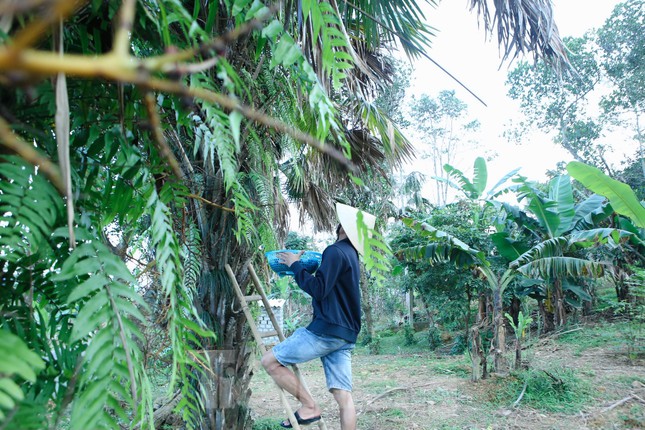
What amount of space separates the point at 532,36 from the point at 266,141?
2.08 m

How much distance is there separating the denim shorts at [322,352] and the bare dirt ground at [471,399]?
1.58 meters

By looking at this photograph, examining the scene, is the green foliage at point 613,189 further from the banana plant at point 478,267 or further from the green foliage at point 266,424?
the green foliage at point 266,424

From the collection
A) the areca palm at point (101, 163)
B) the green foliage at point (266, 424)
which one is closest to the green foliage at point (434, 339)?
the green foliage at point (266, 424)

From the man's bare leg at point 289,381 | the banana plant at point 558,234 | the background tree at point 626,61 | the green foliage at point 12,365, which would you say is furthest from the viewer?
the background tree at point 626,61

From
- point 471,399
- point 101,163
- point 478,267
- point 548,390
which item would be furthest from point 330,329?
point 478,267

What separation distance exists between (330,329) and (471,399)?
9.42ft

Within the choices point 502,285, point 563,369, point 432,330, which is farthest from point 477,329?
point 432,330

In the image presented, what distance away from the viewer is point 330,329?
295cm

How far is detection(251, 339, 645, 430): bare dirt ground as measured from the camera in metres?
4.19

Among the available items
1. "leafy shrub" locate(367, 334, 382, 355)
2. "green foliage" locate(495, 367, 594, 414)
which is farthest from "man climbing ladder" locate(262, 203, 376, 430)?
"leafy shrub" locate(367, 334, 382, 355)

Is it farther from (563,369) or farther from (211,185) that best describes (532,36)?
(563,369)

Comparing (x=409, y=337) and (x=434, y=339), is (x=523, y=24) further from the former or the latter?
(x=409, y=337)

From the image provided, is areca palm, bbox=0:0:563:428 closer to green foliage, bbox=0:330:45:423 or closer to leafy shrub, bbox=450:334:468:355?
green foliage, bbox=0:330:45:423

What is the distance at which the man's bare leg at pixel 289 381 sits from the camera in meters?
3.02
